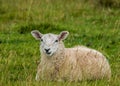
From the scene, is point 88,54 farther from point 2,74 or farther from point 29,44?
point 29,44

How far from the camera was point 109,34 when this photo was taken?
1503 centimetres

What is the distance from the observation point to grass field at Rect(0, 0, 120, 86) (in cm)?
1042

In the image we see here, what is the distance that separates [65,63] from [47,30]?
537 cm

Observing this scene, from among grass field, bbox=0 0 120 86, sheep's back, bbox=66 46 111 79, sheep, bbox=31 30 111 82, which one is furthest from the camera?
grass field, bbox=0 0 120 86

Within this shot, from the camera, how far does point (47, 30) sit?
50.7ft

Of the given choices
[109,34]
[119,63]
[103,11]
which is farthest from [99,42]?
[103,11]

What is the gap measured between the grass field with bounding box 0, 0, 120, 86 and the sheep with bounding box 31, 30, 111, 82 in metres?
0.31

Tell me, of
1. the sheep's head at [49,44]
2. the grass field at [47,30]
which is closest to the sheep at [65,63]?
the sheep's head at [49,44]

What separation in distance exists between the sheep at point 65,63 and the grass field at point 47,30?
1.01ft

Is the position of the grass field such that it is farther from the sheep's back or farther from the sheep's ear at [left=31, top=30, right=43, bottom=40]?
the sheep's ear at [left=31, top=30, right=43, bottom=40]

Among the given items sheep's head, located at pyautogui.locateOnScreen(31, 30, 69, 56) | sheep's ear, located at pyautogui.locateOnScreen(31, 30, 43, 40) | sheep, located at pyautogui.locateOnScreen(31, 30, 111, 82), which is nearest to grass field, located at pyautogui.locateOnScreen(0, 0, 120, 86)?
sheep, located at pyautogui.locateOnScreen(31, 30, 111, 82)

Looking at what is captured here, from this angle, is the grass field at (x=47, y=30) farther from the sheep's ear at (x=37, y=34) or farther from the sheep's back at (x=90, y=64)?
the sheep's ear at (x=37, y=34)

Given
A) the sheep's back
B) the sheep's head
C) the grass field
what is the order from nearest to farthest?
1. the sheep's head
2. the sheep's back
3. the grass field

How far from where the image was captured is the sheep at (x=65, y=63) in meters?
9.80
